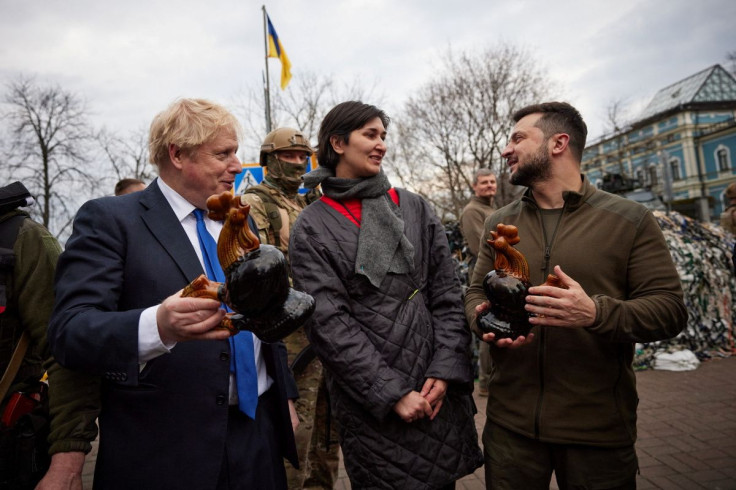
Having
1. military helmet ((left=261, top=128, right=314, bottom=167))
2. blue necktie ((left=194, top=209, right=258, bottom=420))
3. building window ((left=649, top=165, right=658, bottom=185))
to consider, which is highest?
building window ((left=649, top=165, right=658, bottom=185))

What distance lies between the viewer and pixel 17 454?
1784 millimetres

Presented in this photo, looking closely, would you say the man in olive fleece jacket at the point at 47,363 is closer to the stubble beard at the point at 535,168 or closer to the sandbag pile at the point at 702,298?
the stubble beard at the point at 535,168

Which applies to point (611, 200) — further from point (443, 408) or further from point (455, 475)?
point (455, 475)

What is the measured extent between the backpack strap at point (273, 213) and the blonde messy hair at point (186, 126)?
1.56m

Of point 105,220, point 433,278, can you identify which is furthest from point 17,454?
point 433,278

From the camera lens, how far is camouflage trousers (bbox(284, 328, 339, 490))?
3.15 m

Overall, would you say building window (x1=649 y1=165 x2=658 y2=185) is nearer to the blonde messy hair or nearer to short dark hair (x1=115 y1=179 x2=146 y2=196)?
short dark hair (x1=115 y1=179 x2=146 y2=196)

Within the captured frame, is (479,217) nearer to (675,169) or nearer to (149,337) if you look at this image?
(149,337)

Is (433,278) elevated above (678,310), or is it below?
above

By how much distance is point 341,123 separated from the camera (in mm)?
2381

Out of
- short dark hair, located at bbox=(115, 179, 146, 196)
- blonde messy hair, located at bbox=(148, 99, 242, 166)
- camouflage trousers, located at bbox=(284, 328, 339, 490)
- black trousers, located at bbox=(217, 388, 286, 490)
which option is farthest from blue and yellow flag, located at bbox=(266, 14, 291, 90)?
black trousers, located at bbox=(217, 388, 286, 490)

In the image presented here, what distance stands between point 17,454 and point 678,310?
8.98 ft

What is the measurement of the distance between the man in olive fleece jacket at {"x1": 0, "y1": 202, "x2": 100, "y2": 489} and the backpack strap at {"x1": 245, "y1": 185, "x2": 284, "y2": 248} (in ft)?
5.23

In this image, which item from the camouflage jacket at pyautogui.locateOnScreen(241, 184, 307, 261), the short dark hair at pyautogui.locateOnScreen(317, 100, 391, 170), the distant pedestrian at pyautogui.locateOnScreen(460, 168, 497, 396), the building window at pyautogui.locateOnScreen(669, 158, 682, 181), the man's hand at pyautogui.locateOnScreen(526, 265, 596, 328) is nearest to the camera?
the man's hand at pyautogui.locateOnScreen(526, 265, 596, 328)
